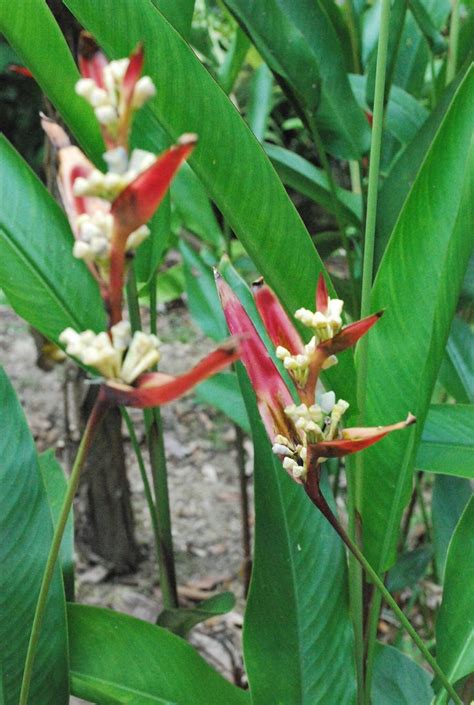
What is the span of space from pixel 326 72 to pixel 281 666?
0.56 meters

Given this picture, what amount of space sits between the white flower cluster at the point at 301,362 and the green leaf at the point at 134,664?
30 centimetres

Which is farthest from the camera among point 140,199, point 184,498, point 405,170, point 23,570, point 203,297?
point 184,498

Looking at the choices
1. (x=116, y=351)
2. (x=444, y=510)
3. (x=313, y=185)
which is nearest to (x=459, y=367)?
(x=444, y=510)

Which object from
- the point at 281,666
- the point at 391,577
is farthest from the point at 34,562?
the point at 391,577

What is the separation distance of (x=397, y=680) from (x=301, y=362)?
0.46 metres

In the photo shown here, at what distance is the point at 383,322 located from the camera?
604 millimetres

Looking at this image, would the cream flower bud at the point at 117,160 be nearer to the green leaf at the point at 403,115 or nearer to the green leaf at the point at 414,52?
the green leaf at the point at 403,115

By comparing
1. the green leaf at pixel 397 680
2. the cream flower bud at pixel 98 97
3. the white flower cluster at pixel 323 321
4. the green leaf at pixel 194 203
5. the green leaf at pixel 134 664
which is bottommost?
the green leaf at pixel 397 680

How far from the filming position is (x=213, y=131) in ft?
1.81

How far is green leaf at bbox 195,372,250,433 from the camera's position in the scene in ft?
3.19

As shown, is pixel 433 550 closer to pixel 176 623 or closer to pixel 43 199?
pixel 176 623

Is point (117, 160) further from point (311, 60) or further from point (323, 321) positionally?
point (311, 60)

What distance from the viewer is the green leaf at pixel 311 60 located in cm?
73

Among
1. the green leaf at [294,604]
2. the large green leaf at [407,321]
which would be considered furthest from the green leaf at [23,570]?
the large green leaf at [407,321]
